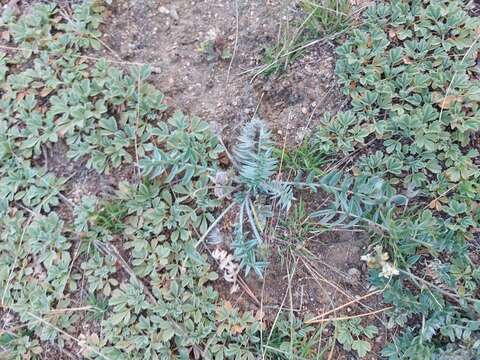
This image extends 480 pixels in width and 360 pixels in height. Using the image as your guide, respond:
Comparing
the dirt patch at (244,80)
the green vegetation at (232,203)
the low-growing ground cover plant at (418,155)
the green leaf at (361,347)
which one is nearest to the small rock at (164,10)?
the dirt patch at (244,80)

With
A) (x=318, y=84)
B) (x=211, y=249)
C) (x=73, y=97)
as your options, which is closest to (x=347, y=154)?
(x=318, y=84)

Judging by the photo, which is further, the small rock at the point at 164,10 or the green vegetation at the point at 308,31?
the small rock at the point at 164,10

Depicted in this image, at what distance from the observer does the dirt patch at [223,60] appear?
2.46 m

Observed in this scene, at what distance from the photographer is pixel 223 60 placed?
2.57m

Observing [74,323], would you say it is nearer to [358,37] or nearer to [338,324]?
[338,324]

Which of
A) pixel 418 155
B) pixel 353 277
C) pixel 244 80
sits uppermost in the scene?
pixel 244 80

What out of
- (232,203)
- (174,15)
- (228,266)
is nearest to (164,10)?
(174,15)

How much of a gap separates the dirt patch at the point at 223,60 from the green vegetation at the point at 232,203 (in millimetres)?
99

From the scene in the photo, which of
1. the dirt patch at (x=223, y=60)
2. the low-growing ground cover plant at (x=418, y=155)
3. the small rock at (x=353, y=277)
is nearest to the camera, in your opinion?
the low-growing ground cover plant at (x=418, y=155)

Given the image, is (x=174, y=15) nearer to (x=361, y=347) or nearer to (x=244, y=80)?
(x=244, y=80)

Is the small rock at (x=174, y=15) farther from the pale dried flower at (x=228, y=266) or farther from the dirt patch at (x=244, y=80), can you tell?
the pale dried flower at (x=228, y=266)

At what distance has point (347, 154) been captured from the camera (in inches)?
92.5

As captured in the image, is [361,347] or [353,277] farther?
[353,277]

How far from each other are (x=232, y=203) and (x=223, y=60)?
730 millimetres
